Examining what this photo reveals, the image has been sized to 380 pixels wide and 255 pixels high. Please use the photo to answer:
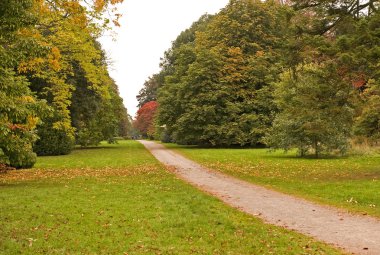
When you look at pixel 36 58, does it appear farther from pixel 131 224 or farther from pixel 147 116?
pixel 147 116

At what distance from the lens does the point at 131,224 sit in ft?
26.2

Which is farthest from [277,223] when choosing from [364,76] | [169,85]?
[169,85]

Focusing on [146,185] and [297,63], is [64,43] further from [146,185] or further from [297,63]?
[297,63]

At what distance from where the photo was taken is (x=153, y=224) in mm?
7941

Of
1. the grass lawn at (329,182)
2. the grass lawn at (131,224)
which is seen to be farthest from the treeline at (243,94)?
the grass lawn at (131,224)

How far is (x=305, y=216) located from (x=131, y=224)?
373 centimetres

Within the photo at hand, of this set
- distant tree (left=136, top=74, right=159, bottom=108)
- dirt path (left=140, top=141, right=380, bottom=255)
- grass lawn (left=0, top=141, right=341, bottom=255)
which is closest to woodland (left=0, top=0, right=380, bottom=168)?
grass lawn (left=0, top=141, right=341, bottom=255)

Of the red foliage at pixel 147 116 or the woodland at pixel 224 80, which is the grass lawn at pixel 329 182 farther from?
the red foliage at pixel 147 116

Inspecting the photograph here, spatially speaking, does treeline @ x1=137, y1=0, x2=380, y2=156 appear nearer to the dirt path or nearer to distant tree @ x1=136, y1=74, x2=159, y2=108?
the dirt path

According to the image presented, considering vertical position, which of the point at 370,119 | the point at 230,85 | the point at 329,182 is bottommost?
the point at 329,182

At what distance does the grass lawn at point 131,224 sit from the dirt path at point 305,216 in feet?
1.41

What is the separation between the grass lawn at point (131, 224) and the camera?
6.38 metres

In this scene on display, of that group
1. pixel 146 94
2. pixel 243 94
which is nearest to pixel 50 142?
pixel 243 94

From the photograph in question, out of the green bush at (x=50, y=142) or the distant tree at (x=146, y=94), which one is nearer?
the green bush at (x=50, y=142)
